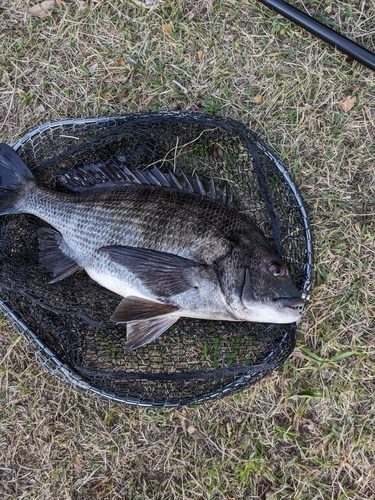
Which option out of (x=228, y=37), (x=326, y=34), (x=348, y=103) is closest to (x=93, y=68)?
(x=228, y=37)

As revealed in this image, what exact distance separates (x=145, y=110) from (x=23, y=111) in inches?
32.4

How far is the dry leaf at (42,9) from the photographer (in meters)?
3.10

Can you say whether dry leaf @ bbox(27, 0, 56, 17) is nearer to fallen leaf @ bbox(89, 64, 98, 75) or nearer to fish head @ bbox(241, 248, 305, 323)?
fallen leaf @ bbox(89, 64, 98, 75)

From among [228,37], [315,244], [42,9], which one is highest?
[42,9]

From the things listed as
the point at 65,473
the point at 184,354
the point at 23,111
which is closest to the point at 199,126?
the point at 23,111

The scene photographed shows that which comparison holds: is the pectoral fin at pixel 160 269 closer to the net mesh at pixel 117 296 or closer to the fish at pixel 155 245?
the fish at pixel 155 245

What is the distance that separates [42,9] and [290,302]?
250cm

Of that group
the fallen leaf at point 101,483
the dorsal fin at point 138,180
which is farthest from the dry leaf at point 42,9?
the fallen leaf at point 101,483

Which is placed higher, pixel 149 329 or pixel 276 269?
pixel 276 269

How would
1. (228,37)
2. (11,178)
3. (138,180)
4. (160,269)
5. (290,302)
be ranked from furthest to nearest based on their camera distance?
(228,37) < (11,178) < (138,180) < (160,269) < (290,302)

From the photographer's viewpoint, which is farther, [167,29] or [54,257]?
[167,29]

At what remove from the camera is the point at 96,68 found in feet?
10.1

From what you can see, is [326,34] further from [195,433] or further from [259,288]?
[195,433]

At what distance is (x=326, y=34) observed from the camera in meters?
2.78
